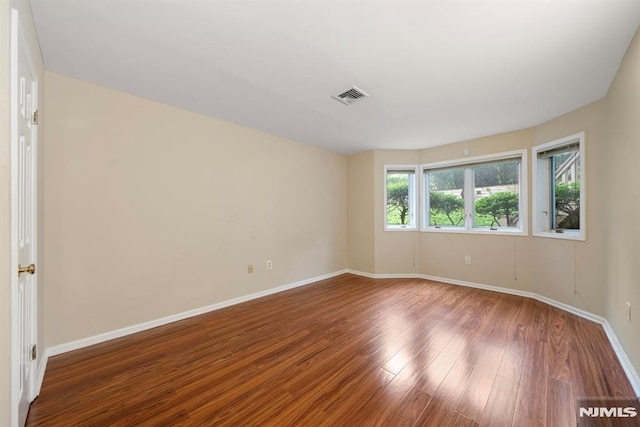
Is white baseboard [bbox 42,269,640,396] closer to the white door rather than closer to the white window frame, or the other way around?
the white door

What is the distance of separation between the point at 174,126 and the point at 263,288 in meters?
2.37

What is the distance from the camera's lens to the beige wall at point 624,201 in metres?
1.76

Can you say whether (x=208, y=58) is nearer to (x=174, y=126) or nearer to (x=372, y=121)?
(x=174, y=126)

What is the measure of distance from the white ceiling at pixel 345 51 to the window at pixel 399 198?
1881 mm

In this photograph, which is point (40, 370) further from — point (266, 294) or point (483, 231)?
point (483, 231)

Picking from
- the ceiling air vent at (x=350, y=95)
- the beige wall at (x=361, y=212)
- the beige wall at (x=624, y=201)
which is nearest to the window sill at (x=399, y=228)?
the beige wall at (x=361, y=212)

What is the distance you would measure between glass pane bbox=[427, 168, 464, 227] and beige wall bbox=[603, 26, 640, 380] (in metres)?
1.83

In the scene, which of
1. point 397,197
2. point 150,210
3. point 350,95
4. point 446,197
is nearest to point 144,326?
point 150,210

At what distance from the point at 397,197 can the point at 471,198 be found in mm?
1213

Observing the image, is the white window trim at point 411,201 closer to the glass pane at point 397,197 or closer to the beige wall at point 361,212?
the glass pane at point 397,197

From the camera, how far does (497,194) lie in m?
3.93

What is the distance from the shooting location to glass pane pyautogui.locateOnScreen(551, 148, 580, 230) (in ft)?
9.97

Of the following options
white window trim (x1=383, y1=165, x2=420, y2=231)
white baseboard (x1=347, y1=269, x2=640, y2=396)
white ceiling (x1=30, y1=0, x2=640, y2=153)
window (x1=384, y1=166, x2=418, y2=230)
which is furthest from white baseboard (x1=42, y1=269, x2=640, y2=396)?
white ceiling (x1=30, y1=0, x2=640, y2=153)

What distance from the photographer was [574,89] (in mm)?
2439
